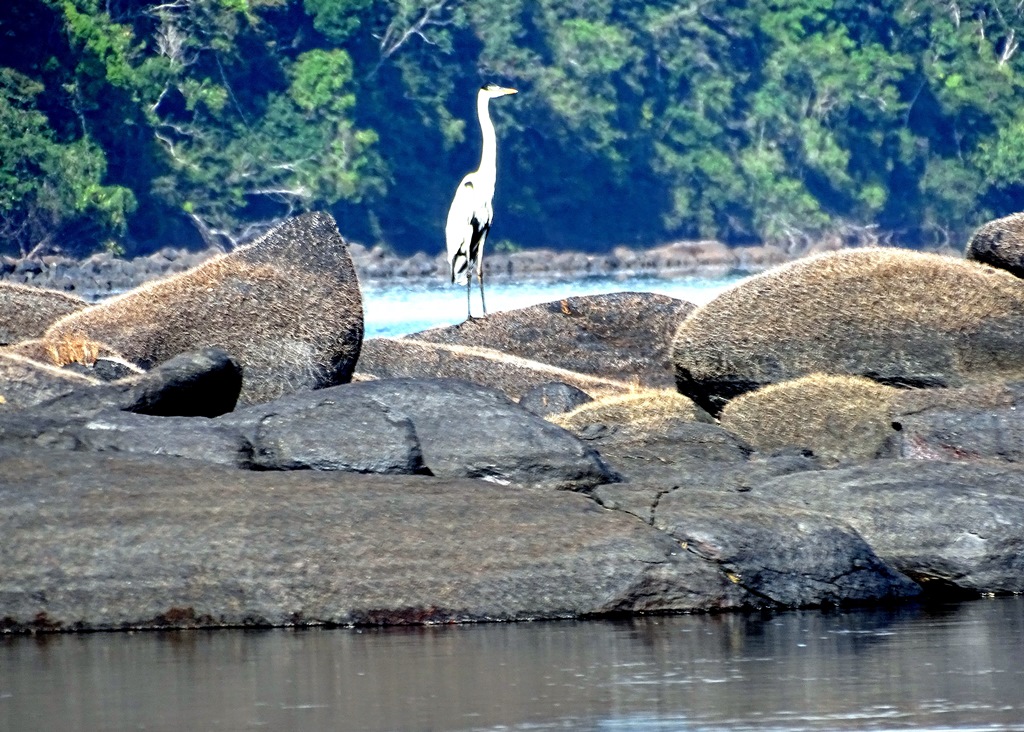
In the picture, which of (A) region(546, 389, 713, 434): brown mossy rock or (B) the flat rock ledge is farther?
(A) region(546, 389, 713, 434): brown mossy rock

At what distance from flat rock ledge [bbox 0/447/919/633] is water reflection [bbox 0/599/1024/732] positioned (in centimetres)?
19

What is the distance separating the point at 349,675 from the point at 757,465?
171 inches

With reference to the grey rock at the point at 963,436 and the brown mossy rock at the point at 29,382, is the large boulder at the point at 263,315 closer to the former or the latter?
the brown mossy rock at the point at 29,382

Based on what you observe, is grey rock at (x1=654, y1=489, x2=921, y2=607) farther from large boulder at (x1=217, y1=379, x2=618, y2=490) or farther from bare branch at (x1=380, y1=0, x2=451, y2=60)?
bare branch at (x1=380, y1=0, x2=451, y2=60)

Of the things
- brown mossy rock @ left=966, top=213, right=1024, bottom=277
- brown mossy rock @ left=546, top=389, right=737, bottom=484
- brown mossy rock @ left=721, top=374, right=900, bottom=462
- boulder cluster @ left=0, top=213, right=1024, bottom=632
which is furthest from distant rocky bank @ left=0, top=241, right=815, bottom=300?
boulder cluster @ left=0, top=213, right=1024, bottom=632

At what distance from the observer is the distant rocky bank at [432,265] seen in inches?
2618

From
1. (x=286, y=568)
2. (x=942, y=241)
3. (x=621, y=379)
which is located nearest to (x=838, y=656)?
(x=286, y=568)

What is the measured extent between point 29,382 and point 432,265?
6578 centimetres

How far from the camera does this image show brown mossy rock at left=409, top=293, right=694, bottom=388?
73.8ft

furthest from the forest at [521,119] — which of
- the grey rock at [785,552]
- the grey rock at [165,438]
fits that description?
the grey rock at [785,552]

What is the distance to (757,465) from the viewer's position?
13180mm

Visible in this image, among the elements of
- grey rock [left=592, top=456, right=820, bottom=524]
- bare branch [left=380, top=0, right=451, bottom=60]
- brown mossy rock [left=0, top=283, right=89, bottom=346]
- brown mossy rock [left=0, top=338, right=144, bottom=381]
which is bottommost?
grey rock [left=592, top=456, right=820, bottom=524]

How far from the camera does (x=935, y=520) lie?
12.0 m

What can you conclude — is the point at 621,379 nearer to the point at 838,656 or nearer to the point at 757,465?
the point at 757,465
